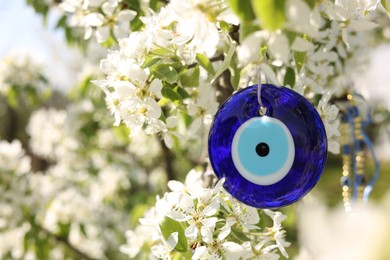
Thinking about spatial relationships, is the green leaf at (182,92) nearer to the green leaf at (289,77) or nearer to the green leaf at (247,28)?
the green leaf at (289,77)

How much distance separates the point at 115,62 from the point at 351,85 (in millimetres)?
797

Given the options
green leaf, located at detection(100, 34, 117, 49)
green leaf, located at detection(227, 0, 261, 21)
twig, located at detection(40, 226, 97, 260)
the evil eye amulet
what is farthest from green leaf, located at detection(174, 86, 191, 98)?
twig, located at detection(40, 226, 97, 260)

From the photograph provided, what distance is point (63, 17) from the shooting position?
87.8 inches

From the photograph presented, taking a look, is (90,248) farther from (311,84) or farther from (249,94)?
(249,94)

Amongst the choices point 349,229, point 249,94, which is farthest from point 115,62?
point 349,229

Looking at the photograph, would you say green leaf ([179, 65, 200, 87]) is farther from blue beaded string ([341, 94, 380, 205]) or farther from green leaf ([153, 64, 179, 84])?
blue beaded string ([341, 94, 380, 205])

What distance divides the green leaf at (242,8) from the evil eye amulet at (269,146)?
23cm

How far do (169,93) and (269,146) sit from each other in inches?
9.7

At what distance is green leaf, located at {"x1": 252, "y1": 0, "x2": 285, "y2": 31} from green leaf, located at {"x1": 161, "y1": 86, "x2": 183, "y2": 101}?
442 mm

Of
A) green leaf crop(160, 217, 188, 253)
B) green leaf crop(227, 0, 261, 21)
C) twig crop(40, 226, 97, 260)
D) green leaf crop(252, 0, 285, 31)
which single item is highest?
green leaf crop(252, 0, 285, 31)

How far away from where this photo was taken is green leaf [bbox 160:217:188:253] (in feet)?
2.79

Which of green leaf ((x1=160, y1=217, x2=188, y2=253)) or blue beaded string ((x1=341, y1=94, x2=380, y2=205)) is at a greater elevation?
green leaf ((x1=160, y1=217, x2=188, y2=253))

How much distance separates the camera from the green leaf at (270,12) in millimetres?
511

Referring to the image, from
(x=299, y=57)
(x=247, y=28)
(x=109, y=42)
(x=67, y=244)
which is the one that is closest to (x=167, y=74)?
(x=299, y=57)
